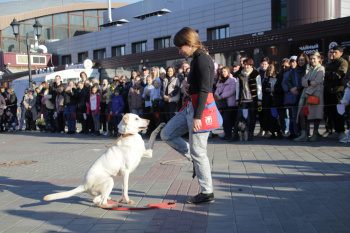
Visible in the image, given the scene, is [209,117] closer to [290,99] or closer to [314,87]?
[314,87]

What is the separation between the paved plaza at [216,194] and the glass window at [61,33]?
54452 mm

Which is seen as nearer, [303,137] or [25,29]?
[303,137]

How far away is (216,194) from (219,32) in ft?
90.4

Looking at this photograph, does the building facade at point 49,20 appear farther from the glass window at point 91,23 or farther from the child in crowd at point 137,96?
the child in crowd at point 137,96

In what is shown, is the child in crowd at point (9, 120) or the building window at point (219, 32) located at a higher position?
the building window at point (219, 32)

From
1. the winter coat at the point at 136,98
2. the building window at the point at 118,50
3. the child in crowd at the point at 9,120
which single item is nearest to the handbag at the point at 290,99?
the winter coat at the point at 136,98

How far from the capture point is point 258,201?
15.5 feet

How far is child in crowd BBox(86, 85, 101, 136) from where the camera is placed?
14109mm

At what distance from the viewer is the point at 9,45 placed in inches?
2239

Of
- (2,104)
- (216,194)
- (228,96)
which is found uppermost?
(228,96)

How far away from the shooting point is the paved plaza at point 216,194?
4.01m

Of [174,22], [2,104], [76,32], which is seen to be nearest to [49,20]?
[76,32]

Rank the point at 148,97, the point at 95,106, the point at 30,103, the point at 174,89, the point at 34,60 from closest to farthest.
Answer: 1. the point at 174,89
2. the point at 148,97
3. the point at 95,106
4. the point at 30,103
5. the point at 34,60

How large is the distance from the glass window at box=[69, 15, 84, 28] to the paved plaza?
5658 centimetres
